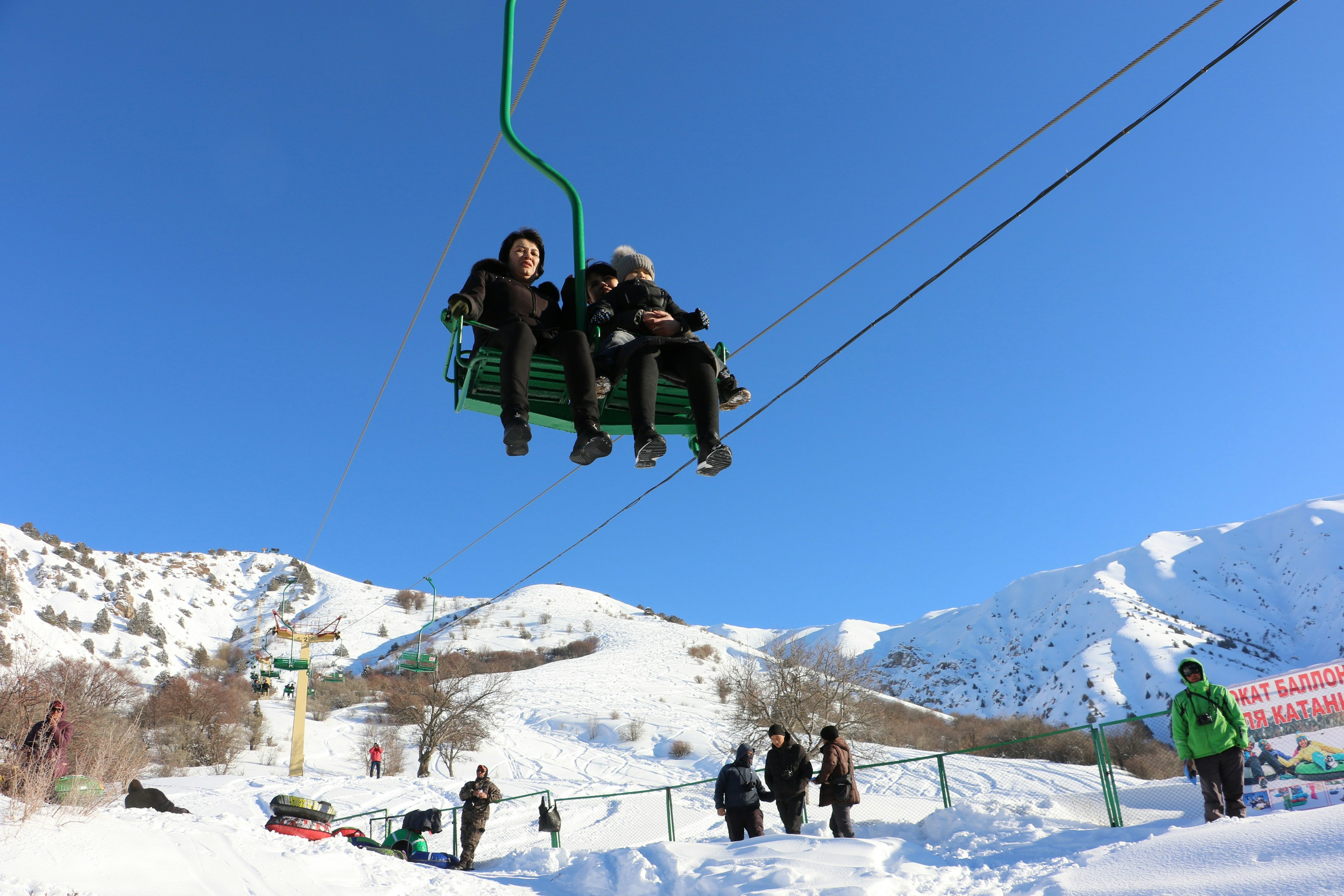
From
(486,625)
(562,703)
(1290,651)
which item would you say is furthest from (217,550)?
(1290,651)

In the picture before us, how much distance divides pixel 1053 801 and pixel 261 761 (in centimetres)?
3695

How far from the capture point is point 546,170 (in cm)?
467

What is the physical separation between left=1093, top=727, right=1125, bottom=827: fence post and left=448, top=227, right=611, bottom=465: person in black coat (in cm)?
640

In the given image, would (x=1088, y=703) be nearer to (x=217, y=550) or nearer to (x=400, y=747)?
(x=400, y=747)

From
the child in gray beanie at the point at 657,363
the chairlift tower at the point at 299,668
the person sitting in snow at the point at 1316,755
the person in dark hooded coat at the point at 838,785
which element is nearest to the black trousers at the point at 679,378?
the child in gray beanie at the point at 657,363

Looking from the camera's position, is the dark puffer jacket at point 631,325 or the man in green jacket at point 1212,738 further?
the man in green jacket at point 1212,738

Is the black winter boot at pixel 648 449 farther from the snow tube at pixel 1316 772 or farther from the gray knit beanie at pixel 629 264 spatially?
the snow tube at pixel 1316 772

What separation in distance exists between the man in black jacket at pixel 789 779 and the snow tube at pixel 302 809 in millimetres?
5885

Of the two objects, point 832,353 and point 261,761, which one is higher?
point 832,353

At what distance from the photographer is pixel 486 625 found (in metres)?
89.8

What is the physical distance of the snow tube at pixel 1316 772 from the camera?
6.95 m

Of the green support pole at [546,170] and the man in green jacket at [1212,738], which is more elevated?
the green support pole at [546,170]

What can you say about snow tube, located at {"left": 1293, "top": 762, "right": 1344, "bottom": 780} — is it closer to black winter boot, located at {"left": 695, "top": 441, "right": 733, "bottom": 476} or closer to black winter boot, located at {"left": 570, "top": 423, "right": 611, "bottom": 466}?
black winter boot, located at {"left": 695, "top": 441, "right": 733, "bottom": 476}

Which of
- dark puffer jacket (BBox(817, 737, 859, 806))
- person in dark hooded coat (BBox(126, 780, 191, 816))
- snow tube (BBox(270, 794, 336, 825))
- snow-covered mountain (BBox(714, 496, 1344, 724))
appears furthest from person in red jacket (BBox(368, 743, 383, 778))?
snow-covered mountain (BBox(714, 496, 1344, 724))
